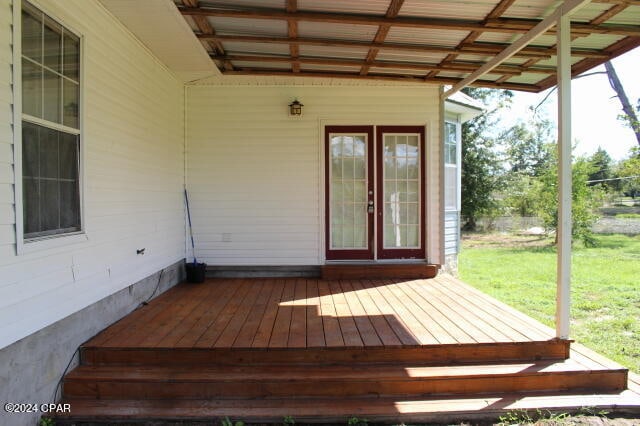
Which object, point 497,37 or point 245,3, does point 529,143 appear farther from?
point 245,3

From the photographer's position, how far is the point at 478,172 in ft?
53.0

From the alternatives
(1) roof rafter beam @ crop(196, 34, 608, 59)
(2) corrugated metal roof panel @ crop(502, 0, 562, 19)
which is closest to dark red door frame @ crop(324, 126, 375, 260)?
(1) roof rafter beam @ crop(196, 34, 608, 59)

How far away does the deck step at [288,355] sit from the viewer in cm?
305

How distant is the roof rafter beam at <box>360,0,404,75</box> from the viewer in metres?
3.43

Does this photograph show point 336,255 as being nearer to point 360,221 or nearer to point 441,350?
point 360,221

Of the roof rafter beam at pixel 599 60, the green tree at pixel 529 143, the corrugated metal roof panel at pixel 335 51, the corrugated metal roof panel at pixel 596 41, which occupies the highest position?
the green tree at pixel 529 143

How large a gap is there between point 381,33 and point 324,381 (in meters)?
3.13

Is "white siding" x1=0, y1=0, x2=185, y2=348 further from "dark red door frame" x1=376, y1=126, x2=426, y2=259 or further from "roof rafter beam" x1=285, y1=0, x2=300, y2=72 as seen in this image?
"dark red door frame" x1=376, y1=126, x2=426, y2=259

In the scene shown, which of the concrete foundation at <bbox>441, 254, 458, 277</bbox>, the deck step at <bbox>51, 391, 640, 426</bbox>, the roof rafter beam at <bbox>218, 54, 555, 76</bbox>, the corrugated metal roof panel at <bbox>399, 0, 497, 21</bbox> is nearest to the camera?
the deck step at <bbox>51, 391, 640, 426</bbox>

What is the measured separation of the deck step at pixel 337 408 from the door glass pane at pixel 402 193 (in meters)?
3.10

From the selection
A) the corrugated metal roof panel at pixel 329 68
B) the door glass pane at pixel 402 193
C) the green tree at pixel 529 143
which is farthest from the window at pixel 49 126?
the green tree at pixel 529 143

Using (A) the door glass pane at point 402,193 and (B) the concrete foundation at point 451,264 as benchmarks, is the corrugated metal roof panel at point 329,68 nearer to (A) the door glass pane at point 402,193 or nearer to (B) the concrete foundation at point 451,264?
(A) the door glass pane at point 402,193

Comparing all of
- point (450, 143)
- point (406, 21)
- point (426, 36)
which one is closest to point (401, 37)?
point (426, 36)

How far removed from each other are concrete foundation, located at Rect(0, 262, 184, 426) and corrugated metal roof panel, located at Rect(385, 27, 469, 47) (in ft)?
11.8
